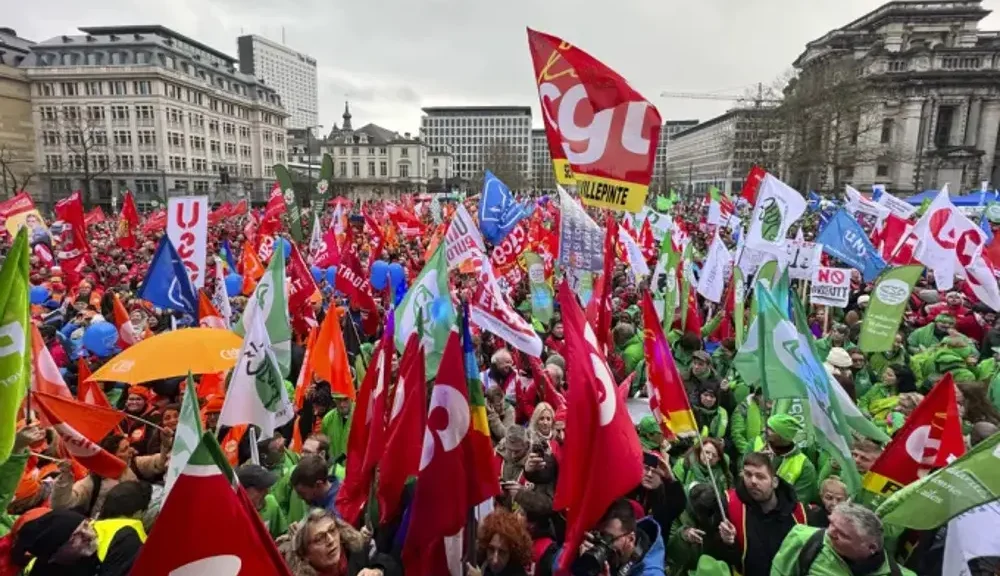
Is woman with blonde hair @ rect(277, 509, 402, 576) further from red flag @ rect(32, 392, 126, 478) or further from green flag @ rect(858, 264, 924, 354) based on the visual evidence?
green flag @ rect(858, 264, 924, 354)

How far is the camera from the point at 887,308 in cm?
634

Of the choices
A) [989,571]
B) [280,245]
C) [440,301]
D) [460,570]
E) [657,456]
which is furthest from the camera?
[280,245]

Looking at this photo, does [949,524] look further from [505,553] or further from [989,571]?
[505,553]

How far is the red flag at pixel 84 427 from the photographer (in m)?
3.57

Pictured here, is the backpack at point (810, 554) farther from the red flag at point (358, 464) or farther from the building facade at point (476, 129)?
the building facade at point (476, 129)

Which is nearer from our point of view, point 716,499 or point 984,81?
point 716,499

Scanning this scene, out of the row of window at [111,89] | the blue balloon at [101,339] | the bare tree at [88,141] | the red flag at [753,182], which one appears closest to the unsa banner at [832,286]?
the red flag at [753,182]

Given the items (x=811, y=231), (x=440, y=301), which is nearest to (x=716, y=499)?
(x=440, y=301)

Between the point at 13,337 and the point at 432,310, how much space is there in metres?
2.74

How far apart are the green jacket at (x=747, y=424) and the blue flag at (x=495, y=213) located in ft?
19.0

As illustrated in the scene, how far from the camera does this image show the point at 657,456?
12.6 feet

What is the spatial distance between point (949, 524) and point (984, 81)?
245ft

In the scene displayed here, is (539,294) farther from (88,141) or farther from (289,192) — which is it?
(88,141)

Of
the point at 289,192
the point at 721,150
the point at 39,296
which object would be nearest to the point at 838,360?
the point at 289,192
